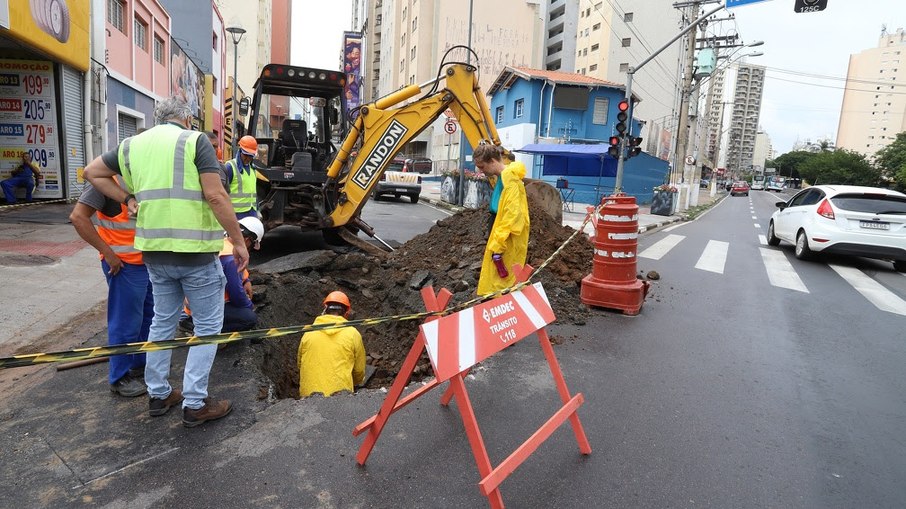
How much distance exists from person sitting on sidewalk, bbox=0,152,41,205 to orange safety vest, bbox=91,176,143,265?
481 inches

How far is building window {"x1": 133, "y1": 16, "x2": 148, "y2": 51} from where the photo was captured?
18042 millimetres

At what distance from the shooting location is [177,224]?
2990 mm

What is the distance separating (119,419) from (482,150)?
11.2 ft

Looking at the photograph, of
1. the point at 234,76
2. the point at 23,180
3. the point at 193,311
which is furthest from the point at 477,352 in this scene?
the point at 234,76

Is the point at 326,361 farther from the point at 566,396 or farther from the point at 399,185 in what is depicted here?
the point at 399,185

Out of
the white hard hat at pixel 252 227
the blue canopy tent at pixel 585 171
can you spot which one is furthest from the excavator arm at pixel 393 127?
the blue canopy tent at pixel 585 171

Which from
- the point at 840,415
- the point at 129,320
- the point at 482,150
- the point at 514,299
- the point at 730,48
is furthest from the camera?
the point at 730,48

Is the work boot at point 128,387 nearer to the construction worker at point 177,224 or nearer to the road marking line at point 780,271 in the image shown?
the construction worker at point 177,224

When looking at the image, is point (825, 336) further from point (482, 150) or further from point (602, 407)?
point (482, 150)

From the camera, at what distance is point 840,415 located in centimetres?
392

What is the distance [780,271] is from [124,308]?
10316 mm

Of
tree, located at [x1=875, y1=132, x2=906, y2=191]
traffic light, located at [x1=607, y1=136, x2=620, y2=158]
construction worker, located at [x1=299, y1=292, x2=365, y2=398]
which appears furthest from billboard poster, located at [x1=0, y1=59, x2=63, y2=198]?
tree, located at [x1=875, y1=132, x2=906, y2=191]

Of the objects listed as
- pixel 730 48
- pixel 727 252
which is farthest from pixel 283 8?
pixel 727 252

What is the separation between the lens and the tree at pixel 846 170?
58.7 m
